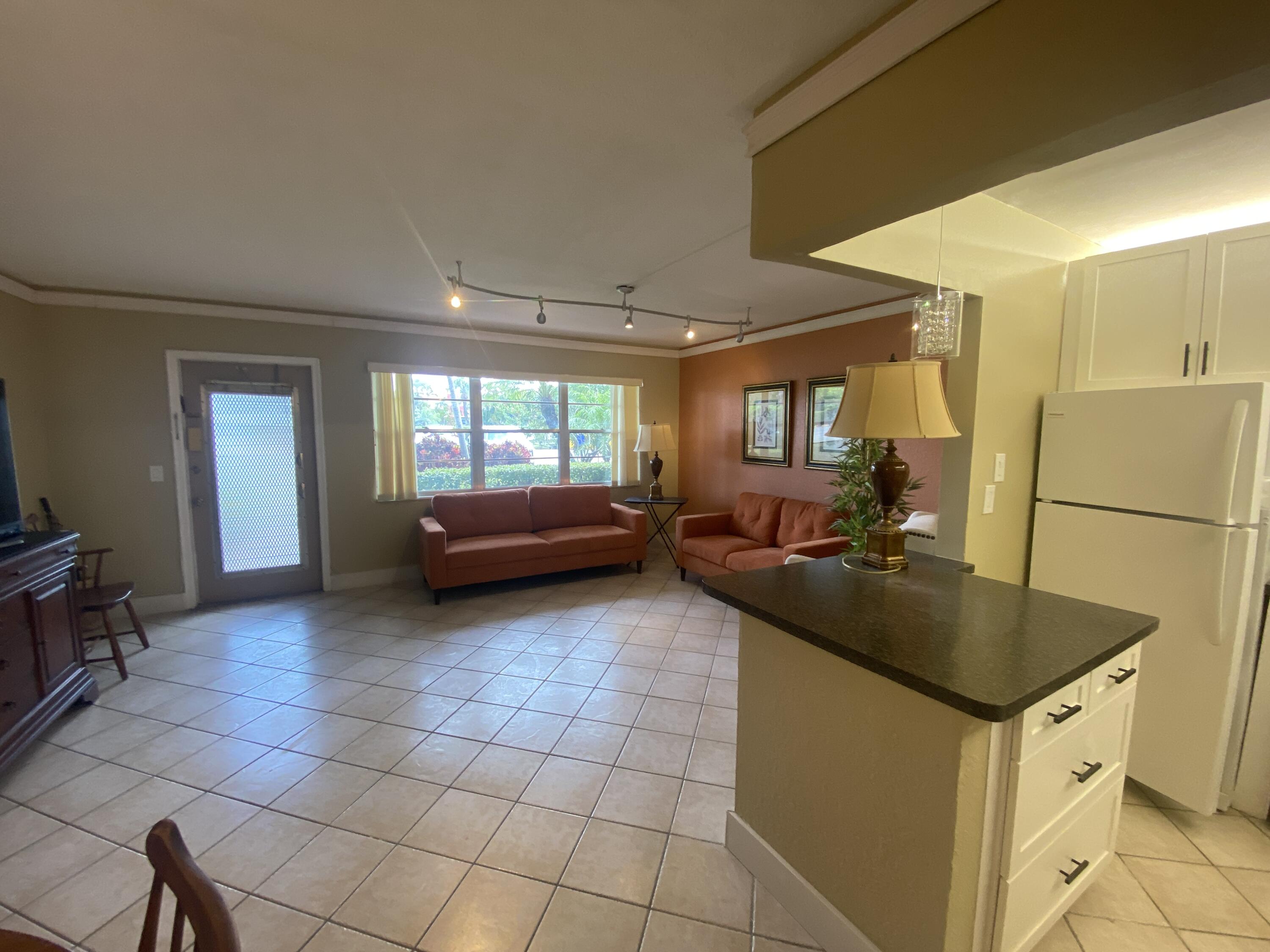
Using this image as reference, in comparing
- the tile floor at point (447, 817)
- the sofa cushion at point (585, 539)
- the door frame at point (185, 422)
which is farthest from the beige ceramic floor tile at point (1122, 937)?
the door frame at point (185, 422)

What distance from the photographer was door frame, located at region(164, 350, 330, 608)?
383 cm

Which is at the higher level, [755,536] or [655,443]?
[655,443]

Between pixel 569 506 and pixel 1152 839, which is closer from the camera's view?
pixel 1152 839

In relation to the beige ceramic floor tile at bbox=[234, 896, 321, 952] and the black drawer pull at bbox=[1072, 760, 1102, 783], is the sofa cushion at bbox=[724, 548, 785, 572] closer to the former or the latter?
the black drawer pull at bbox=[1072, 760, 1102, 783]

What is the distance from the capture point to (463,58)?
133 centimetres

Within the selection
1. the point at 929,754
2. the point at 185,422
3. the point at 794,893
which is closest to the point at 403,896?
the point at 794,893

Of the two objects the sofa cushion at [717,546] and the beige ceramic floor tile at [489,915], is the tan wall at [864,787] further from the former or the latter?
the sofa cushion at [717,546]

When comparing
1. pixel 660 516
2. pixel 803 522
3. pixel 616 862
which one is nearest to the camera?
pixel 616 862

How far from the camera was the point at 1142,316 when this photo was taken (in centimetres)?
203

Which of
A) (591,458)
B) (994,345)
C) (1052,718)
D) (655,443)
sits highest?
(994,345)

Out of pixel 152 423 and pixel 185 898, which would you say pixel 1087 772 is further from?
pixel 152 423

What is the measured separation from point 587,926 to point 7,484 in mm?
3268

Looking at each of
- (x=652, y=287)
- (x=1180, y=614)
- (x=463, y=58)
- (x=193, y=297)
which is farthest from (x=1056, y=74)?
(x=193, y=297)

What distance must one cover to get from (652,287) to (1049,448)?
239 cm
